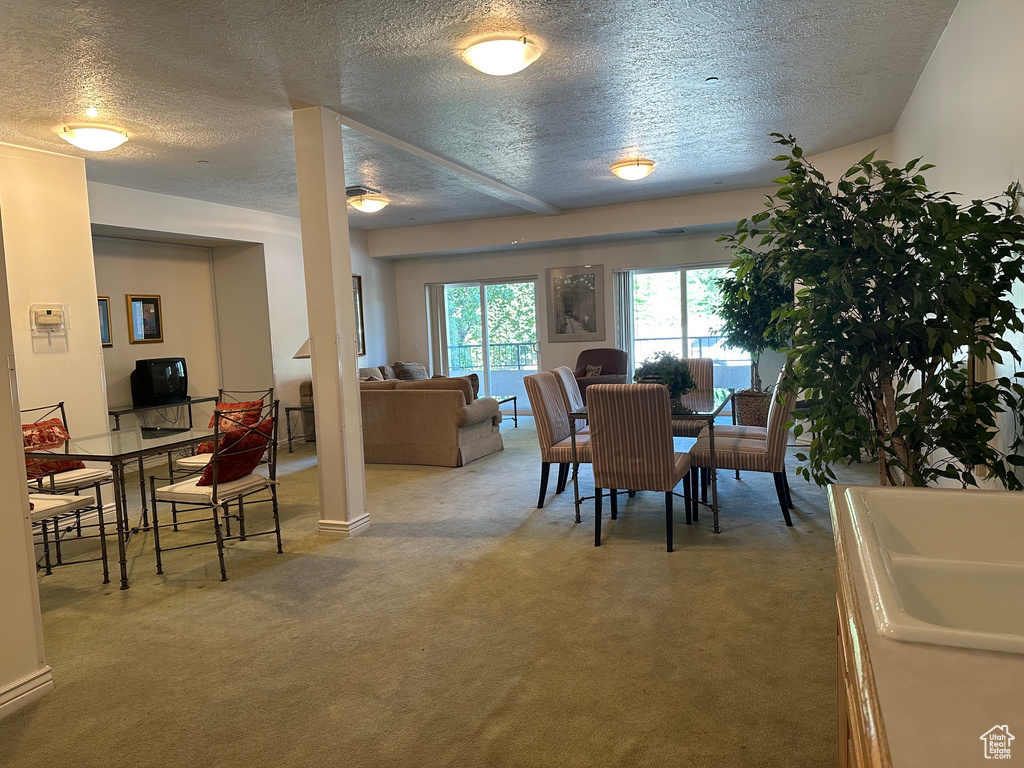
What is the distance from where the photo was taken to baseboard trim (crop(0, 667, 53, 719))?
2.37 m

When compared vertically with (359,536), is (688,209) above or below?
above

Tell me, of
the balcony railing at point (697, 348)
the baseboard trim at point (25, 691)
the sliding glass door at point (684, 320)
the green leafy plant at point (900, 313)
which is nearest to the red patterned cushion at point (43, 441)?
the baseboard trim at point (25, 691)

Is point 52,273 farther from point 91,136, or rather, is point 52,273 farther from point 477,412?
point 477,412

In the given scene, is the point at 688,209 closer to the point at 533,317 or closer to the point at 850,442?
the point at 533,317

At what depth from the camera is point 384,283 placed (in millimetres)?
10086

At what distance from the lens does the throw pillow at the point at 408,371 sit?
8945 mm

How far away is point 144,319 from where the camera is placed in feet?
23.3

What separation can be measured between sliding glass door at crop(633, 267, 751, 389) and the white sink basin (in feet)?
24.4

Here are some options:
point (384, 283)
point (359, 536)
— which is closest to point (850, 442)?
point (359, 536)

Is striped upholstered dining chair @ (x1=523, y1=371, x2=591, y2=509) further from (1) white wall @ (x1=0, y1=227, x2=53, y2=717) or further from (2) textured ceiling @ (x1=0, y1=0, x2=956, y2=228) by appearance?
(1) white wall @ (x1=0, y1=227, x2=53, y2=717)

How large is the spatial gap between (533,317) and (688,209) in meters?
2.80

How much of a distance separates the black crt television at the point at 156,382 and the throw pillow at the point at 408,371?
2.68 m

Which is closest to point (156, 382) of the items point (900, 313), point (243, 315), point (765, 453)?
point (243, 315)

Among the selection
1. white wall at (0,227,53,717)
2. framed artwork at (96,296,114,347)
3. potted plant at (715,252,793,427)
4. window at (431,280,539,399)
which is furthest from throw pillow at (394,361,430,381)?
white wall at (0,227,53,717)
